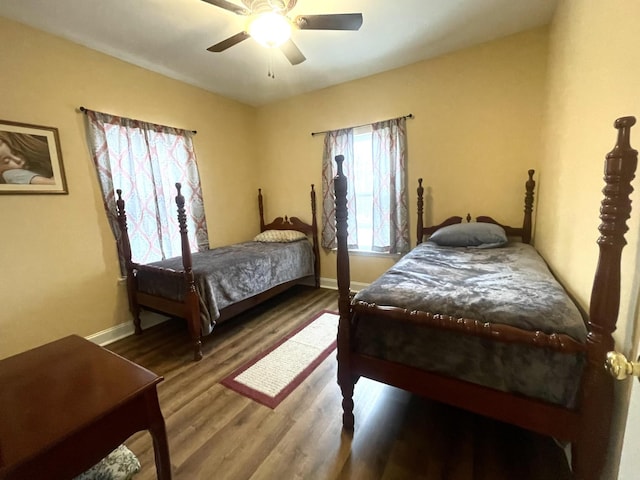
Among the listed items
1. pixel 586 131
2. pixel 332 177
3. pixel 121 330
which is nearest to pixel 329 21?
pixel 586 131

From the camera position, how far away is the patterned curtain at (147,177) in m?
2.58

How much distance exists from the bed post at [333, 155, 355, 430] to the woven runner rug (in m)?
0.53

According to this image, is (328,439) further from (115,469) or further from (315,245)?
(315,245)

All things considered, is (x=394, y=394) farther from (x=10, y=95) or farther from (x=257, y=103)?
(x=257, y=103)

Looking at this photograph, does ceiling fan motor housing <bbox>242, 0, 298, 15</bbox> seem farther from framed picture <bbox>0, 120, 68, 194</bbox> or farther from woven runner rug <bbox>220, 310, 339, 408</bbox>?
woven runner rug <bbox>220, 310, 339, 408</bbox>

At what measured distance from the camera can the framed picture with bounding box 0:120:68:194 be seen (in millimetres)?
2053

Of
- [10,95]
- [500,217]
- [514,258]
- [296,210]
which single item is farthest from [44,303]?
[500,217]

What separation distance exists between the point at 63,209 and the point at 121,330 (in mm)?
1255

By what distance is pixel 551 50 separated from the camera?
234cm

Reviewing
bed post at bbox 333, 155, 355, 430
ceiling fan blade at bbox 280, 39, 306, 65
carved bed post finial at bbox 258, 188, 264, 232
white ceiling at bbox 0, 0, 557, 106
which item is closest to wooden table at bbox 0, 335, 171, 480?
bed post at bbox 333, 155, 355, 430

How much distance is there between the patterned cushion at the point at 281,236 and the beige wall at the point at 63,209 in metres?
1.73

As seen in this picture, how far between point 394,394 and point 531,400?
89 centimetres

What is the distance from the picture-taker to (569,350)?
0.92 metres

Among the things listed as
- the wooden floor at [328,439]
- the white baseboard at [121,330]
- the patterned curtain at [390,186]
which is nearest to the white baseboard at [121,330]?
the white baseboard at [121,330]
